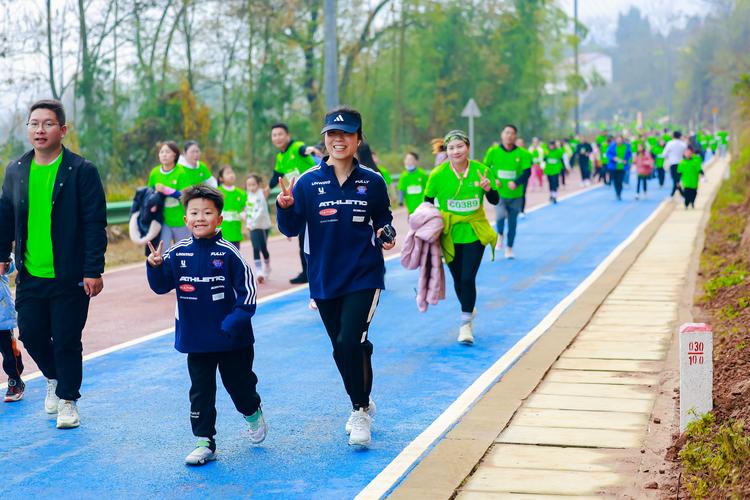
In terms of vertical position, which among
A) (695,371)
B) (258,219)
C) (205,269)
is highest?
(205,269)

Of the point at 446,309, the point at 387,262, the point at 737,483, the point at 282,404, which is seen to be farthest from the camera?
the point at 387,262

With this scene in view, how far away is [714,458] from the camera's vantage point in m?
5.48

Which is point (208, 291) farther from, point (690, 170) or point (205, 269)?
point (690, 170)

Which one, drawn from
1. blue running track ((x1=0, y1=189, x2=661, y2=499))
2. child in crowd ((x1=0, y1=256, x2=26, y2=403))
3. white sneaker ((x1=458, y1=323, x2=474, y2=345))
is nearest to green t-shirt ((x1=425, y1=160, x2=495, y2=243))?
white sneaker ((x1=458, y1=323, x2=474, y2=345))

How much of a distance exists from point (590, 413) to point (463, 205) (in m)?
3.23

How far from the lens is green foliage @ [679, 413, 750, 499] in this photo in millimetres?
5141

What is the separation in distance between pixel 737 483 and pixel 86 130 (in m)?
21.6

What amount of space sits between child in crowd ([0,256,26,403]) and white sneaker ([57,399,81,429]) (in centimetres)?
93

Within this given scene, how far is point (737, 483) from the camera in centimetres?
507

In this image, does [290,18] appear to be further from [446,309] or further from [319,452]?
[319,452]

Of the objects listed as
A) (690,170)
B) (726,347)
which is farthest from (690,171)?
(726,347)

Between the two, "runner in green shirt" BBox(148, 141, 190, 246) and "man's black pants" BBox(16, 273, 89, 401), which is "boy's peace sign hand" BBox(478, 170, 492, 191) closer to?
"man's black pants" BBox(16, 273, 89, 401)

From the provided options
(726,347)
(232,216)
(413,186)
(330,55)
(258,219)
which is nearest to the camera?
(726,347)

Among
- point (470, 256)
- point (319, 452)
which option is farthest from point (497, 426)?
point (470, 256)
